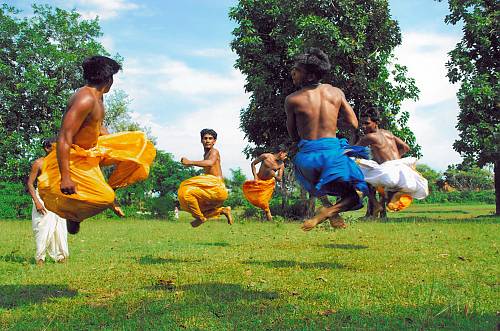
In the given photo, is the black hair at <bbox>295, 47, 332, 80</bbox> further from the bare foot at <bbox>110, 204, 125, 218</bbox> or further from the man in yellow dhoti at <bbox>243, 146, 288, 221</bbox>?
the man in yellow dhoti at <bbox>243, 146, 288, 221</bbox>

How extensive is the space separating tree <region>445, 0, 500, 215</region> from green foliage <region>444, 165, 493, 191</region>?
2364 inches

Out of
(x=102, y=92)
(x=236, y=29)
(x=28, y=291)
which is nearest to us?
(x=102, y=92)

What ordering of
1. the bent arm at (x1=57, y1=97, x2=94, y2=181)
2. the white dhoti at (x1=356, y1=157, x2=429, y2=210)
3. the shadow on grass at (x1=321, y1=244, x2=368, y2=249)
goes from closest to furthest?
the bent arm at (x1=57, y1=97, x2=94, y2=181)
the white dhoti at (x1=356, y1=157, x2=429, y2=210)
the shadow on grass at (x1=321, y1=244, x2=368, y2=249)

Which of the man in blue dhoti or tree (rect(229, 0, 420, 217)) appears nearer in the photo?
the man in blue dhoti

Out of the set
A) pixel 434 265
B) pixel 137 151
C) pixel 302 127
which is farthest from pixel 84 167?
pixel 434 265

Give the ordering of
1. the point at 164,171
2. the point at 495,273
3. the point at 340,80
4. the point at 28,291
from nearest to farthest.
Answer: the point at 28,291
the point at 495,273
the point at 340,80
the point at 164,171

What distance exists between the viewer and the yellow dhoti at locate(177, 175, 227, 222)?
10.5 m

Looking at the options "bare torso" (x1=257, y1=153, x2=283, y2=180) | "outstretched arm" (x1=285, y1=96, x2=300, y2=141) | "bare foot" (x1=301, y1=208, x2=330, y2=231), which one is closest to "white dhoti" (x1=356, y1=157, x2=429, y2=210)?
"outstretched arm" (x1=285, y1=96, x2=300, y2=141)

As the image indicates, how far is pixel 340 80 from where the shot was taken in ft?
84.0

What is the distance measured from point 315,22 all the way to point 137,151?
18375 millimetres

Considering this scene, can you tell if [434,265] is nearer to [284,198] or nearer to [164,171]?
[284,198]

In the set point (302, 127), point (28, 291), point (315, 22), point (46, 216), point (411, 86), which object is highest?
point (315, 22)

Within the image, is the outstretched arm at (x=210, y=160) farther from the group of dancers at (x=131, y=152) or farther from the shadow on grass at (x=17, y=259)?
the shadow on grass at (x=17, y=259)

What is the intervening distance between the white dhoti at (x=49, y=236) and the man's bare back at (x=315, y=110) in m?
6.00
